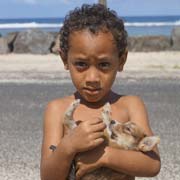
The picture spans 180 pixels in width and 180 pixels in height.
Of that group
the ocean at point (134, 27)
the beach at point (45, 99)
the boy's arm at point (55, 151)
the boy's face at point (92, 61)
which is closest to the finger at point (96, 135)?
the boy's arm at point (55, 151)

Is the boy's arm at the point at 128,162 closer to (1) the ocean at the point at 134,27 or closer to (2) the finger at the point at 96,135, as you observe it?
(2) the finger at the point at 96,135

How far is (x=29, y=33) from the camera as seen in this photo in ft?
67.2

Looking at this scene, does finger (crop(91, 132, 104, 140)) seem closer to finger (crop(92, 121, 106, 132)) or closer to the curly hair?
finger (crop(92, 121, 106, 132))

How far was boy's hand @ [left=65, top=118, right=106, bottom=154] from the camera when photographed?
1.94 metres

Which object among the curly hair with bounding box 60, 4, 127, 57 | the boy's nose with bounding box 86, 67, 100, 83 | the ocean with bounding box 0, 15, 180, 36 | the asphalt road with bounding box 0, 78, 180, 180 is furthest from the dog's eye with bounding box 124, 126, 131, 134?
the ocean with bounding box 0, 15, 180, 36

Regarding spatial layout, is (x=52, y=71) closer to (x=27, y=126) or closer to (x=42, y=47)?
(x=42, y=47)

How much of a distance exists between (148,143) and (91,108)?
35 cm

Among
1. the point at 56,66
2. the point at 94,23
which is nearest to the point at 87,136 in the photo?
the point at 94,23

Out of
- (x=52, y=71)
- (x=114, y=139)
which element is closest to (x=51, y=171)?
(x=114, y=139)

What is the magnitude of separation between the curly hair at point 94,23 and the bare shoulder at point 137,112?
0.24 metres

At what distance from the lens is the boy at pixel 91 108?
1.99 m

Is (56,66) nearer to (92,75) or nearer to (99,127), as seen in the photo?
(92,75)

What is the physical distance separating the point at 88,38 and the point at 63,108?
0.34 m

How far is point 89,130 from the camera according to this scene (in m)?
1.94
